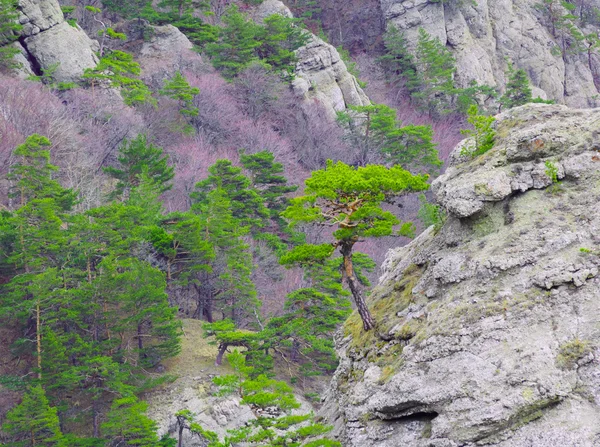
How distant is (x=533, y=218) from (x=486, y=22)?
54.0 metres

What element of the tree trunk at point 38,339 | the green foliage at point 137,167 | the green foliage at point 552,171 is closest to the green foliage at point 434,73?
the green foliage at point 137,167

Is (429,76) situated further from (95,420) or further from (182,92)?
(95,420)

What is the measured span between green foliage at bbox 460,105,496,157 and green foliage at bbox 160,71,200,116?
29.3 metres

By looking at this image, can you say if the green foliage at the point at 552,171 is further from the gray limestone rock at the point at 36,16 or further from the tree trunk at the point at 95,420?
the gray limestone rock at the point at 36,16

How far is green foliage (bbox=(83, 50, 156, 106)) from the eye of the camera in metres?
37.8

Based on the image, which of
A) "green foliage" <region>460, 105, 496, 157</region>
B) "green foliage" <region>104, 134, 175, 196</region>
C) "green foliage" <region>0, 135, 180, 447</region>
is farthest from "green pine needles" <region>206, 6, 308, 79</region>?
"green foliage" <region>460, 105, 496, 157</region>

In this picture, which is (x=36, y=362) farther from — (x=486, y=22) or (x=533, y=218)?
(x=486, y=22)

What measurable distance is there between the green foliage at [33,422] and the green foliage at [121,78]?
73.3 ft

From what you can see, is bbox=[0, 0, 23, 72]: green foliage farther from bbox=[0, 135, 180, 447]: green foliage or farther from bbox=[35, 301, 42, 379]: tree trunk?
bbox=[35, 301, 42, 379]: tree trunk

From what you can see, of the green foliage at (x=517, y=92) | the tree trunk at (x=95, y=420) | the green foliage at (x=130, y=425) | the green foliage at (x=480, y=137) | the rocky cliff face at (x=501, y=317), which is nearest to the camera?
the rocky cliff face at (x=501, y=317)

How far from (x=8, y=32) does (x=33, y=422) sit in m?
25.2

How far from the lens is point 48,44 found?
1490 inches

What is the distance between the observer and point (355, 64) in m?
54.7

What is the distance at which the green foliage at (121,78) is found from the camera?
124ft
